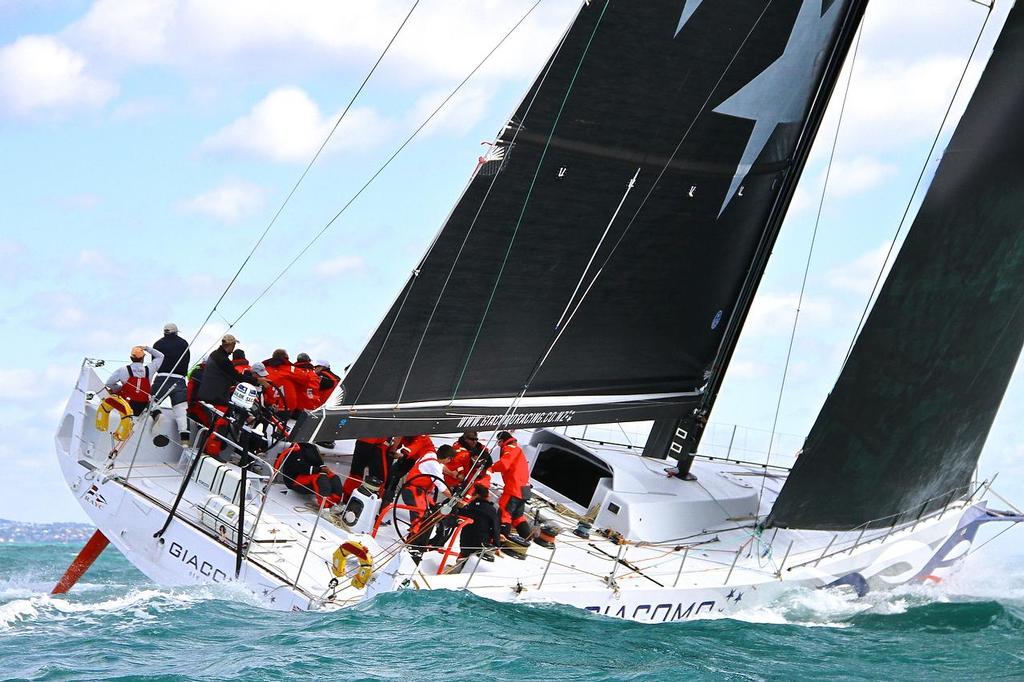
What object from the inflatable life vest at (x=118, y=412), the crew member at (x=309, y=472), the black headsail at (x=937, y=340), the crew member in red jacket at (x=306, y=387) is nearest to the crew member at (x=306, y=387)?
the crew member in red jacket at (x=306, y=387)

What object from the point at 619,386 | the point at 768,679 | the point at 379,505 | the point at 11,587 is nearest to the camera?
the point at 768,679

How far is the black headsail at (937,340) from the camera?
8.21 metres

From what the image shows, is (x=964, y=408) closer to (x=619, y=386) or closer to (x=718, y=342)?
(x=718, y=342)

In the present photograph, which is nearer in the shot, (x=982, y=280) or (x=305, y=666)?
(x=305, y=666)

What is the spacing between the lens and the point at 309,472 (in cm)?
874

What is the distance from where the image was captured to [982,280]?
8484mm

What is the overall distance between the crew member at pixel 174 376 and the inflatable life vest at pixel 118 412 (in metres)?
0.29

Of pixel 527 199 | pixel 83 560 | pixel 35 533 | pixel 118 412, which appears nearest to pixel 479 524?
pixel 527 199

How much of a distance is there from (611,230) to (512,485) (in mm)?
1908

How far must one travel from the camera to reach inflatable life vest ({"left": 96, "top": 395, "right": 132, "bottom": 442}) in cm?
834

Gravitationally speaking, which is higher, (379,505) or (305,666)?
(379,505)

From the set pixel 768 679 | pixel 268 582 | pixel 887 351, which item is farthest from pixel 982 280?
pixel 268 582

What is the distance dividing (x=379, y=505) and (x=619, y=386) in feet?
7.36

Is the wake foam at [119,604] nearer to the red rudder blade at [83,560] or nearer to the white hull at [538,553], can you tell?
the white hull at [538,553]
